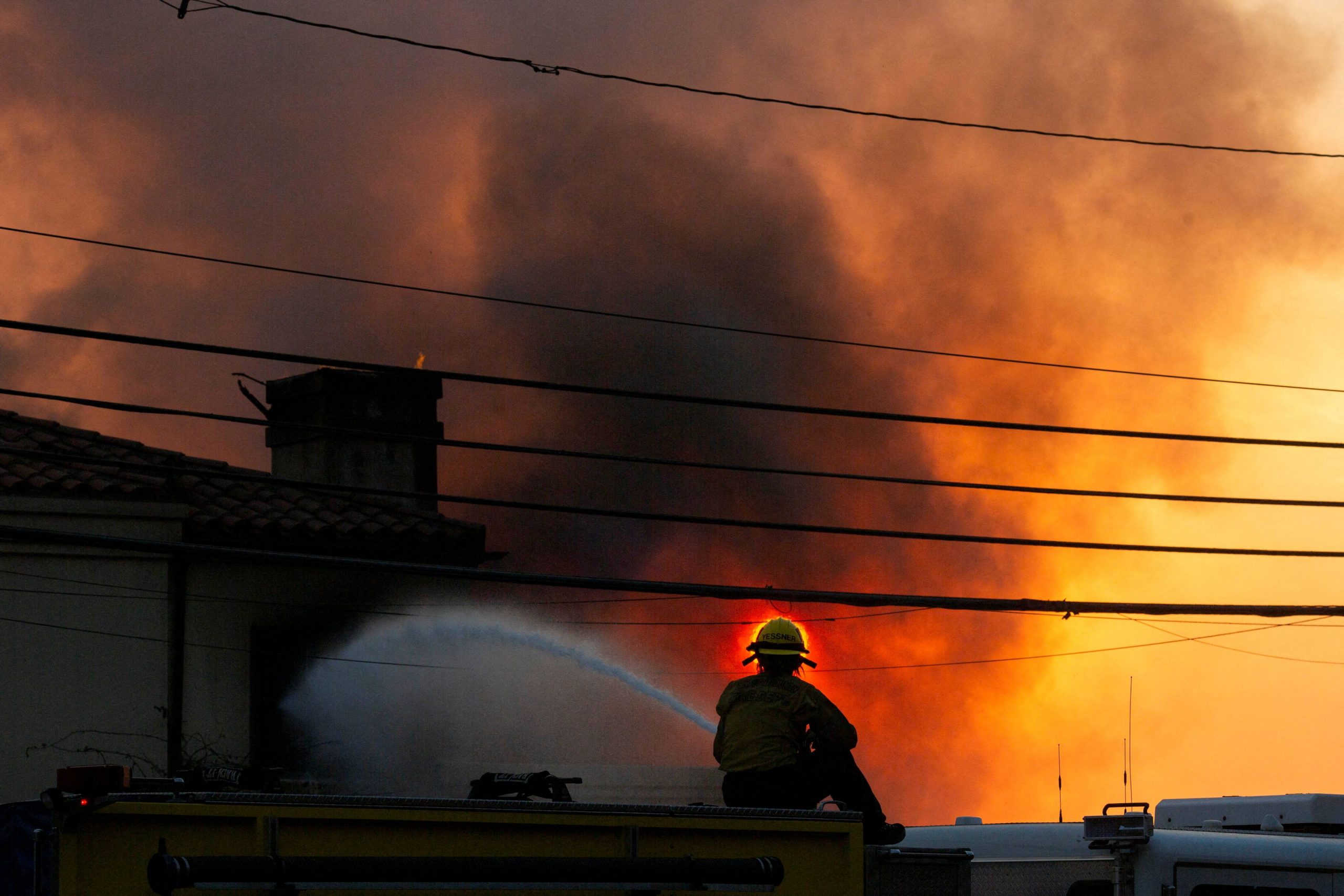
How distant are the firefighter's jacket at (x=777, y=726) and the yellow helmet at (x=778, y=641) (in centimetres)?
12

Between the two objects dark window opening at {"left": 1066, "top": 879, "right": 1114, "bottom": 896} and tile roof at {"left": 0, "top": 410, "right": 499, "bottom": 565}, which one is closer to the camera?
dark window opening at {"left": 1066, "top": 879, "right": 1114, "bottom": 896}

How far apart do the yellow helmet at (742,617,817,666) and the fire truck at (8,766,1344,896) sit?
1325 millimetres

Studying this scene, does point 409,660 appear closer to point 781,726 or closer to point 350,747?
Answer: point 350,747

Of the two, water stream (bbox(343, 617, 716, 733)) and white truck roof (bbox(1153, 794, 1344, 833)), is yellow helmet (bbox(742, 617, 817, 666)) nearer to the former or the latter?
white truck roof (bbox(1153, 794, 1344, 833))

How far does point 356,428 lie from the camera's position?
23.1m

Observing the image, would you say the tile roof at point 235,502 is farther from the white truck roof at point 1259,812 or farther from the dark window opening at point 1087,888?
the dark window opening at point 1087,888

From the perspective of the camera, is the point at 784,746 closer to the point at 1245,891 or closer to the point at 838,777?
the point at 838,777

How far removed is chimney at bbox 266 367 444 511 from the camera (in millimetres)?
23266

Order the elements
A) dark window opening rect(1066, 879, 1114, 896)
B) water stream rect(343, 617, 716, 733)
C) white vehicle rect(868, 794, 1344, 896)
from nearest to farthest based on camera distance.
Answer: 1. white vehicle rect(868, 794, 1344, 896)
2. dark window opening rect(1066, 879, 1114, 896)
3. water stream rect(343, 617, 716, 733)

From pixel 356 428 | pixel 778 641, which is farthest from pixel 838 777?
Result: pixel 356 428

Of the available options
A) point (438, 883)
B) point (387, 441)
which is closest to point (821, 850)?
point (438, 883)

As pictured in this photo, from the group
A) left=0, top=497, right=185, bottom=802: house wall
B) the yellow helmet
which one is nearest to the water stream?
left=0, top=497, right=185, bottom=802: house wall

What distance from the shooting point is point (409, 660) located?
2169cm

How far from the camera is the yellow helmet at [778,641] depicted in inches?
303
